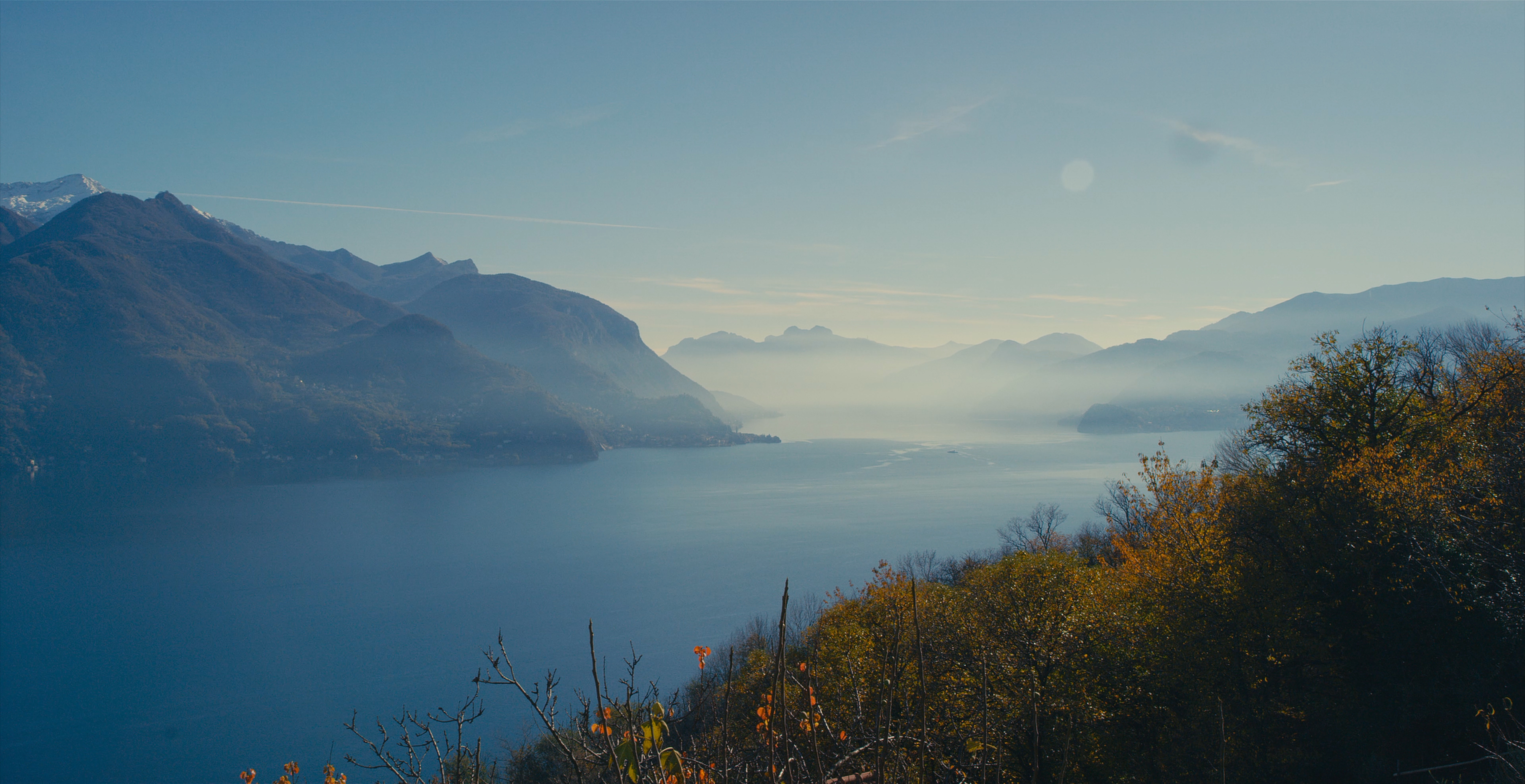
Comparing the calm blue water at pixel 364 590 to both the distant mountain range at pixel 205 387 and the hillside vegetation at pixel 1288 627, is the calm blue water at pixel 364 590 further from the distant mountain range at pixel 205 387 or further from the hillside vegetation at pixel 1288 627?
the distant mountain range at pixel 205 387

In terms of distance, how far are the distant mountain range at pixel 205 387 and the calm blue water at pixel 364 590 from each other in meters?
26.7

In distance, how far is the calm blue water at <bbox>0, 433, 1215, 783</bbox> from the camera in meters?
34.8

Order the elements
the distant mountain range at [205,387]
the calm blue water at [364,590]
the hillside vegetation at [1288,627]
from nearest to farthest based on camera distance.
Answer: the hillside vegetation at [1288,627]
the calm blue water at [364,590]
the distant mountain range at [205,387]

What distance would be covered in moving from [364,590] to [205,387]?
381ft

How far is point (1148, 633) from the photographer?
1282cm

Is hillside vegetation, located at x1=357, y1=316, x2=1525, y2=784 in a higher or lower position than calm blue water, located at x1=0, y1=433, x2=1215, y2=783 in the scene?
higher

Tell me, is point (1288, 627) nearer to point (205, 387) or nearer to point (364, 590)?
point (364, 590)

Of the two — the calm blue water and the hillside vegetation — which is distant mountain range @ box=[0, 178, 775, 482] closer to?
the calm blue water

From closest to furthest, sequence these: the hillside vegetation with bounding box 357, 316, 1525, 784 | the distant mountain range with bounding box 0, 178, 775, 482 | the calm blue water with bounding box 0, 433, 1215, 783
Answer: the hillside vegetation with bounding box 357, 316, 1525, 784, the calm blue water with bounding box 0, 433, 1215, 783, the distant mountain range with bounding box 0, 178, 775, 482

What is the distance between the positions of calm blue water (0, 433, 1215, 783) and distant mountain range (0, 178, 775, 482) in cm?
2674

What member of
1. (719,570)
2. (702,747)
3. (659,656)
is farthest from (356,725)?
(702,747)

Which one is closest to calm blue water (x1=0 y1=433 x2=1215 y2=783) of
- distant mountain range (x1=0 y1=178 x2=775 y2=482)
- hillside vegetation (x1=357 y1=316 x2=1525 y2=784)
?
hillside vegetation (x1=357 y1=316 x2=1525 y2=784)

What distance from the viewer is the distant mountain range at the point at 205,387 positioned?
11612cm

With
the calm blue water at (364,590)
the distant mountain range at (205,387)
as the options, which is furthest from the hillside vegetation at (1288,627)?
the distant mountain range at (205,387)
